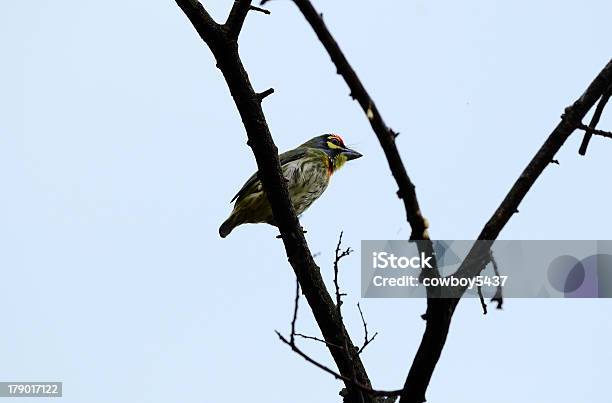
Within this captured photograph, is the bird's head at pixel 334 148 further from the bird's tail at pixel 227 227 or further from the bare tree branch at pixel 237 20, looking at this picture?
the bare tree branch at pixel 237 20

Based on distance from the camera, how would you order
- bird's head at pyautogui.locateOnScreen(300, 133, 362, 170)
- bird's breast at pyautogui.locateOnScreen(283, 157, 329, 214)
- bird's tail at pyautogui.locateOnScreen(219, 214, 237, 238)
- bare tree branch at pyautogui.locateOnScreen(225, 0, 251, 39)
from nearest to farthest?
bare tree branch at pyautogui.locateOnScreen(225, 0, 251, 39), bird's tail at pyautogui.locateOnScreen(219, 214, 237, 238), bird's breast at pyautogui.locateOnScreen(283, 157, 329, 214), bird's head at pyautogui.locateOnScreen(300, 133, 362, 170)

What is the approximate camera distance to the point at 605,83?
9.50 ft

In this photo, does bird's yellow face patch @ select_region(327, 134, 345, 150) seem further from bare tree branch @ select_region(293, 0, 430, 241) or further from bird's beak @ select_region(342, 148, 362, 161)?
bare tree branch @ select_region(293, 0, 430, 241)

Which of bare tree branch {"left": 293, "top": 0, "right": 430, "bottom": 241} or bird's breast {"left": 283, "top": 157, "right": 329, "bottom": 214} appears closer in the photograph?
bare tree branch {"left": 293, "top": 0, "right": 430, "bottom": 241}

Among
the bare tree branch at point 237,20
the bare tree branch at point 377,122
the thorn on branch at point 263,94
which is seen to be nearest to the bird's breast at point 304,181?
the thorn on branch at point 263,94

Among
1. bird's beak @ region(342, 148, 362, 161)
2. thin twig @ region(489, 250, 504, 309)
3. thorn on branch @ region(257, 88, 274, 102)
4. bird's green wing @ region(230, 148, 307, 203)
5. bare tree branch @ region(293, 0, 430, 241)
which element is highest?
bird's beak @ region(342, 148, 362, 161)

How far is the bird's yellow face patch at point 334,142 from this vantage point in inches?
308

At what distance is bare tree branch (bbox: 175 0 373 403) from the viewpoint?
3.81 metres

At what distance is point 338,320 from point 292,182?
2.58 metres

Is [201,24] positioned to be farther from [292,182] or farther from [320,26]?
[292,182]

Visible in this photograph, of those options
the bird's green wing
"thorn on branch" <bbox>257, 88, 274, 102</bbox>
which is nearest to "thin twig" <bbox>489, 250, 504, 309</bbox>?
"thorn on branch" <bbox>257, 88, 274, 102</bbox>

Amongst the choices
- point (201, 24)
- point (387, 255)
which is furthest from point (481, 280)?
point (201, 24)

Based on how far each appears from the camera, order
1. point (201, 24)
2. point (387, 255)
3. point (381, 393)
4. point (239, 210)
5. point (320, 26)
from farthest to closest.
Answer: point (239, 210) < point (387, 255) < point (201, 24) < point (381, 393) < point (320, 26)

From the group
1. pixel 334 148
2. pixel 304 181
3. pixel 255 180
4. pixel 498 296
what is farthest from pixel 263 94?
pixel 334 148
